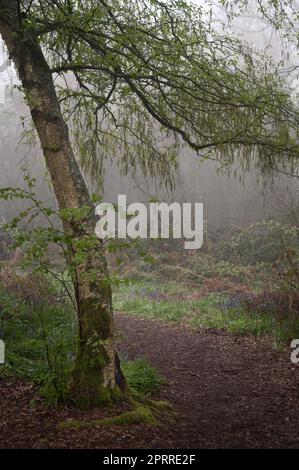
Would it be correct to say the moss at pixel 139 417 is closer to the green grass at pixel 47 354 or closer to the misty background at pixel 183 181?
the green grass at pixel 47 354

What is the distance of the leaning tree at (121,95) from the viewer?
Answer: 185 inches

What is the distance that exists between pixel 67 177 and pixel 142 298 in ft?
24.8

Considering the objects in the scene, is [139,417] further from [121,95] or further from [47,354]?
[121,95]

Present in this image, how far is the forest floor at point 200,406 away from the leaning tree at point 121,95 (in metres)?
0.47

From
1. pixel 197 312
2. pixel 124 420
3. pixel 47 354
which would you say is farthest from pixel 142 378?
pixel 197 312

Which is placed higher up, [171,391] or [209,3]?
[209,3]

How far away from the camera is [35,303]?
8133mm

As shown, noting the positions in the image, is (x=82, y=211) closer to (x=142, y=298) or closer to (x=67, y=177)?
(x=67, y=177)

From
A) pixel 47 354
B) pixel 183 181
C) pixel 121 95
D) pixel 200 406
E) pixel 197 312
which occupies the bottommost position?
pixel 200 406

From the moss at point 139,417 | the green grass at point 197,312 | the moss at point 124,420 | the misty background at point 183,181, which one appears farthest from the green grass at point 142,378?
the misty background at point 183,181

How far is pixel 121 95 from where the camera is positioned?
6070 millimetres

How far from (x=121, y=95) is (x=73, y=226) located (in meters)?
2.13

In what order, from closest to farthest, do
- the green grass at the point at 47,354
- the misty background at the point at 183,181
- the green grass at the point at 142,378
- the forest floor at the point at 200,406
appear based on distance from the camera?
1. the forest floor at the point at 200,406
2. the green grass at the point at 47,354
3. the green grass at the point at 142,378
4. the misty background at the point at 183,181
